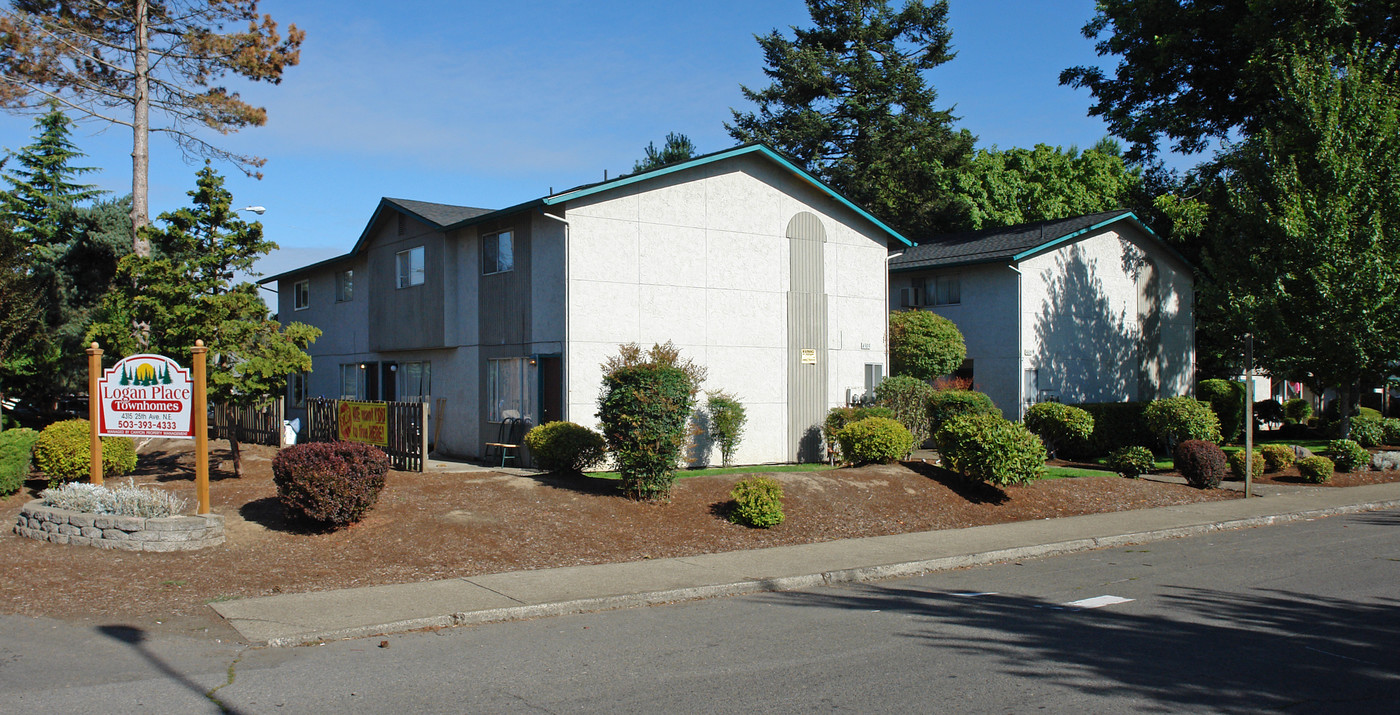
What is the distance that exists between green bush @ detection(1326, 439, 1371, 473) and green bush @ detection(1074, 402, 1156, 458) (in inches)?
159

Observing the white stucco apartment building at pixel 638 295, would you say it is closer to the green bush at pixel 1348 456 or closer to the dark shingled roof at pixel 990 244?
the dark shingled roof at pixel 990 244

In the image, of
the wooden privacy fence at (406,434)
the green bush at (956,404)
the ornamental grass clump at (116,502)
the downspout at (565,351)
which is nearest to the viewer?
the ornamental grass clump at (116,502)

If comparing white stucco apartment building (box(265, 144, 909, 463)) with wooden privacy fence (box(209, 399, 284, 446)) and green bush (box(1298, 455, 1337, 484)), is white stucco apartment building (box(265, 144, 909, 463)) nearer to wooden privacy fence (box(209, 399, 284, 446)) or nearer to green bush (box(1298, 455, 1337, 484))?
wooden privacy fence (box(209, 399, 284, 446))

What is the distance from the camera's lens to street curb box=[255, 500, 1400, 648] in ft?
26.4

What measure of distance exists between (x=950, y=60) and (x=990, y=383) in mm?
26323

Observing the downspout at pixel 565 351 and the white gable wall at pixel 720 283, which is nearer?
the downspout at pixel 565 351

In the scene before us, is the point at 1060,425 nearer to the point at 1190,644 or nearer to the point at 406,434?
the point at 406,434

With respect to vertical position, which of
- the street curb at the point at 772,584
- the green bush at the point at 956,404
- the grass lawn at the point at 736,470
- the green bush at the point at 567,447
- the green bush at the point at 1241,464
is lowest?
the street curb at the point at 772,584

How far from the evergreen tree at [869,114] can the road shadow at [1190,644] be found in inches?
1386

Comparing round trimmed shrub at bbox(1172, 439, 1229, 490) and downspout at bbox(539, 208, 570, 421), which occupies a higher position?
downspout at bbox(539, 208, 570, 421)

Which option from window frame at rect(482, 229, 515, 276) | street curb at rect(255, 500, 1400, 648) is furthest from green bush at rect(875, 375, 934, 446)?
window frame at rect(482, 229, 515, 276)

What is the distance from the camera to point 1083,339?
26938 mm

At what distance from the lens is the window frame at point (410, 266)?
72.1ft

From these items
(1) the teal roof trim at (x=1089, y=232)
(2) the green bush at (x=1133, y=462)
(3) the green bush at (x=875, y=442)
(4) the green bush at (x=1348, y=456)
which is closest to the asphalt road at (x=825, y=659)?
(3) the green bush at (x=875, y=442)
